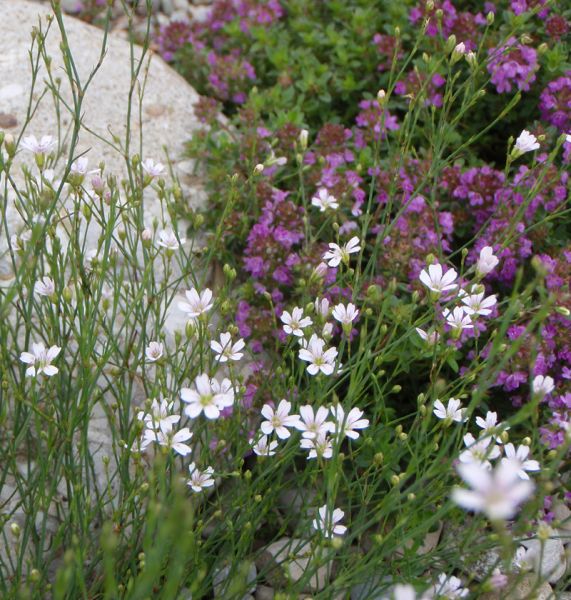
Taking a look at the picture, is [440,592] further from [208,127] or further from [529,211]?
[208,127]

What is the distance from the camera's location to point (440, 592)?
1870 mm

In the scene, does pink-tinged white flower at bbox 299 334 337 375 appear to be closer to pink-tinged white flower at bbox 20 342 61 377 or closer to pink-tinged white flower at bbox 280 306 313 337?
pink-tinged white flower at bbox 280 306 313 337

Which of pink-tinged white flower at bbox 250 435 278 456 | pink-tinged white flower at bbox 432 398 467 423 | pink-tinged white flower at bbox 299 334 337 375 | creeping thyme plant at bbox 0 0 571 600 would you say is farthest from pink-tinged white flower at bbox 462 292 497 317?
pink-tinged white flower at bbox 250 435 278 456

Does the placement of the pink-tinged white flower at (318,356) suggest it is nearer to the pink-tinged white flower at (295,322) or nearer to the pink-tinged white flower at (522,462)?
the pink-tinged white flower at (295,322)

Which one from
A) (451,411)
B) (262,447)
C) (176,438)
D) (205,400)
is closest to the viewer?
(205,400)

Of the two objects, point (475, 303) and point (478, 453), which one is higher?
point (475, 303)

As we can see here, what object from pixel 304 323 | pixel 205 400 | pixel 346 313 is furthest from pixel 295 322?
pixel 205 400

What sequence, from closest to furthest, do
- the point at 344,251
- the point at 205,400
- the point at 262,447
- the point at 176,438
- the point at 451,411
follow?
1. the point at 205,400
2. the point at 176,438
3. the point at 451,411
4. the point at 262,447
5. the point at 344,251

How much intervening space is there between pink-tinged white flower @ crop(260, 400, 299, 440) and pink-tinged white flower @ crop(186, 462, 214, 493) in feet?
0.73

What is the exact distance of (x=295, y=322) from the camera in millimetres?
2223

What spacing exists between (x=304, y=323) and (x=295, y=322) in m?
0.07

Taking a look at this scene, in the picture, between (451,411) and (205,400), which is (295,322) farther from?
(205,400)

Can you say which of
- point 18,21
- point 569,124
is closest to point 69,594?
point 569,124

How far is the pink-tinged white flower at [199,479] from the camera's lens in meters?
2.07
